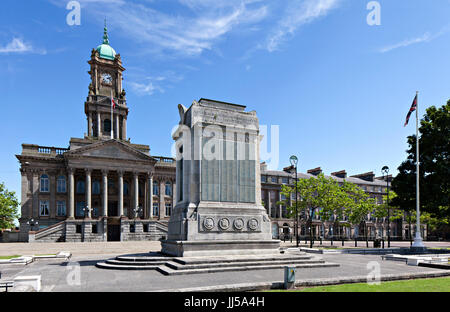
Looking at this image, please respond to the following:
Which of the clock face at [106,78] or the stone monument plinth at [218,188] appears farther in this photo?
the clock face at [106,78]

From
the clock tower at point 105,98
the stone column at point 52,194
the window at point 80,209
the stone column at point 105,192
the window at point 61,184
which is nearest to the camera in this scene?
the stone column at point 105,192

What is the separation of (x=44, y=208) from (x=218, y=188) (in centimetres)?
5073

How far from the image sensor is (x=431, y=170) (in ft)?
109

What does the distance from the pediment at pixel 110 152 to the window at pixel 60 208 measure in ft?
30.6

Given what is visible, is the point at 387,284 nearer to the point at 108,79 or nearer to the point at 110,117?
the point at 110,117

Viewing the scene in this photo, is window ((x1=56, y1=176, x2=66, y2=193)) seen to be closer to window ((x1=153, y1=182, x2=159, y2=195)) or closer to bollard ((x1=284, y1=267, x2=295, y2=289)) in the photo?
window ((x1=153, y1=182, x2=159, y2=195))

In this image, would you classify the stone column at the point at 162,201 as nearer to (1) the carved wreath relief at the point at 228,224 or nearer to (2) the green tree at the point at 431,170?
(2) the green tree at the point at 431,170

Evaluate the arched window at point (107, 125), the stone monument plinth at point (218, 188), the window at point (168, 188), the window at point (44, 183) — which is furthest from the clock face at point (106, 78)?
the stone monument plinth at point (218, 188)

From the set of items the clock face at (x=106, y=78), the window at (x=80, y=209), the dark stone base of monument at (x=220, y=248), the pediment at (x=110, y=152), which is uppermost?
the clock face at (x=106, y=78)

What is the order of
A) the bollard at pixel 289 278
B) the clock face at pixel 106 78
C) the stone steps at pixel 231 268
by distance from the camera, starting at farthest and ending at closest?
1. the clock face at pixel 106 78
2. the stone steps at pixel 231 268
3. the bollard at pixel 289 278

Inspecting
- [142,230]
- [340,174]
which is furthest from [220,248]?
[340,174]

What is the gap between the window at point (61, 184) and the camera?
6081 cm

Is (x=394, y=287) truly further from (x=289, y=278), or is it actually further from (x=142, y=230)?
(x=142, y=230)

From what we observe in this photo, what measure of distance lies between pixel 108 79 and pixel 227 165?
202 ft
